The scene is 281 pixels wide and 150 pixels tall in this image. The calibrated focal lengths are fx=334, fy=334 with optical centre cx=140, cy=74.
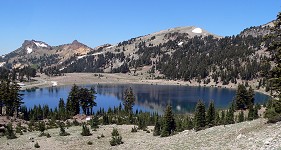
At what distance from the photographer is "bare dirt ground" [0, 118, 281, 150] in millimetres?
37969

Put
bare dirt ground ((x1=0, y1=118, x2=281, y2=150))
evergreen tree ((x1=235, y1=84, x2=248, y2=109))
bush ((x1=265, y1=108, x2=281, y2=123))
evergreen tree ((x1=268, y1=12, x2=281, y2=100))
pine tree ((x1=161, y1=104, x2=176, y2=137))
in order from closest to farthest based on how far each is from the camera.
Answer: bare dirt ground ((x1=0, y1=118, x2=281, y2=150)), evergreen tree ((x1=268, y1=12, x2=281, y2=100)), bush ((x1=265, y1=108, x2=281, y2=123)), pine tree ((x1=161, y1=104, x2=176, y2=137)), evergreen tree ((x1=235, y1=84, x2=248, y2=109))

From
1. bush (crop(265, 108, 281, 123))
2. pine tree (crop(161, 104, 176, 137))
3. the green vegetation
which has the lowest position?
pine tree (crop(161, 104, 176, 137))

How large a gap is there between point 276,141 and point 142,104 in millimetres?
162860

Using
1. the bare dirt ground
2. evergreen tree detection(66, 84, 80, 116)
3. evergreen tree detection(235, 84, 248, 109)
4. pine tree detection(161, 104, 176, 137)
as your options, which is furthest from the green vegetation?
evergreen tree detection(66, 84, 80, 116)

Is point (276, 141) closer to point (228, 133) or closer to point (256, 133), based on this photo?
point (256, 133)

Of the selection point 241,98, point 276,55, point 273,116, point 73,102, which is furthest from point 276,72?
point 73,102

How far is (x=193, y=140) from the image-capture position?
Result: 159 ft

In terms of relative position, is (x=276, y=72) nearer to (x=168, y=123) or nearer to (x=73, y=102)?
(x=168, y=123)

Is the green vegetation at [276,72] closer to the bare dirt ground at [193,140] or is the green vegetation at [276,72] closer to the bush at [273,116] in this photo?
the bush at [273,116]

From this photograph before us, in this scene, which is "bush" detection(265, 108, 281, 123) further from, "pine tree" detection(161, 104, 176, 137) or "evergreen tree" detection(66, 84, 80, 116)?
"evergreen tree" detection(66, 84, 80, 116)

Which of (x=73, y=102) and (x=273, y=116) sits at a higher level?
(x=273, y=116)

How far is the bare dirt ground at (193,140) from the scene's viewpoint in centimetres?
3797

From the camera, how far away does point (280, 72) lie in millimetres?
40188

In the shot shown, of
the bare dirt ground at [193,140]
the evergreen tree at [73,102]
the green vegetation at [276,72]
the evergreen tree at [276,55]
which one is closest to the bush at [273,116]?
the green vegetation at [276,72]
